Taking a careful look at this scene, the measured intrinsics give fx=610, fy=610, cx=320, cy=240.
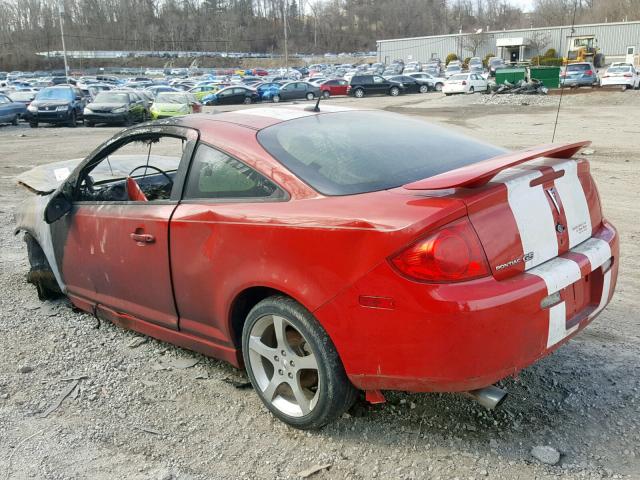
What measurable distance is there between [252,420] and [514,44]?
84.8 metres

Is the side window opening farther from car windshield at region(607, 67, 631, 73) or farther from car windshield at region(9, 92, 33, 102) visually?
car windshield at region(607, 67, 631, 73)

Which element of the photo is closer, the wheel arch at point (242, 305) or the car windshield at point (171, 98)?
the wheel arch at point (242, 305)

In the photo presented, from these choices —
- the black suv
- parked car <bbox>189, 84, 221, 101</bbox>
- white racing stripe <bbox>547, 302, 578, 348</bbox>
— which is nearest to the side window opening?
white racing stripe <bbox>547, 302, 578, 348</bbox>

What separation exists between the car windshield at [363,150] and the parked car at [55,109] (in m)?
23.8

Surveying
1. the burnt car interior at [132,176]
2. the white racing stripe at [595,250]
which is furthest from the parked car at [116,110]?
the white racing stripe at [595,250]

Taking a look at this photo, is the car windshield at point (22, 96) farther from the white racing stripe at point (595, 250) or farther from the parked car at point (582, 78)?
the white racing stripe at point (595, 250)

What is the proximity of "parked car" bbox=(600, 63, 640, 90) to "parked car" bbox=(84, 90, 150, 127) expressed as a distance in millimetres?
23778

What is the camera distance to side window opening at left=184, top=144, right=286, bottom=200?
298 cm

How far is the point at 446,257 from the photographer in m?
2.39

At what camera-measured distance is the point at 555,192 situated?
2805mm

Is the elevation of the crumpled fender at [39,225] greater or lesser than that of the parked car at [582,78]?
lesser

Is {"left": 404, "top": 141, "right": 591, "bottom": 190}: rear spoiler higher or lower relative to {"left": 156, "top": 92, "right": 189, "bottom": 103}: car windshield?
lower

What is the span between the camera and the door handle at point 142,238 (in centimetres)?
343

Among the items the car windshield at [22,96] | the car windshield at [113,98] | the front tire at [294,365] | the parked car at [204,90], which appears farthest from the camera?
the parked car at [204,90]
